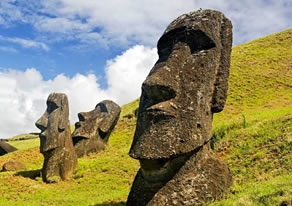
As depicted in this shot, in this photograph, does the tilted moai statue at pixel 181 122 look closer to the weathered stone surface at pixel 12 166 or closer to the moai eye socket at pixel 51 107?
the moai eye socket at pixel 51 107

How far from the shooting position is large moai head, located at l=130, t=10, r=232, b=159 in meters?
9.00

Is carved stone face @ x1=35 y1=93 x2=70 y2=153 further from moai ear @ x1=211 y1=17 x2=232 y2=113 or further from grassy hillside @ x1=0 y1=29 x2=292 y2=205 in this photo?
moai ear @ x1=211 y1=17 x2=232 y2=113

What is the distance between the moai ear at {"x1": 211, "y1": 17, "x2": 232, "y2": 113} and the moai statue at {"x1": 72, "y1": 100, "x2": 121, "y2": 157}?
1737 cm

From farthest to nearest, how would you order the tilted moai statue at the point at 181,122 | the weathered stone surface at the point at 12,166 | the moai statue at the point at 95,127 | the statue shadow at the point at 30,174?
the moai statue at the point at 95,127 < the weathered stone surface at the point at 12,166 < the statue shadow at the point at 30,174 < the tilted moai statue at the point at 181,122

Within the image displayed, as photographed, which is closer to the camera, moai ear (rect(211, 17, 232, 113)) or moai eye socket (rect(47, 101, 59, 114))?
moai ear (rect(211, 17, 232, 113))

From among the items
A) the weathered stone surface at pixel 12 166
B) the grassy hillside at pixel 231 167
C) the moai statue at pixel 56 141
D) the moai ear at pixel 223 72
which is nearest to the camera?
the grassy hillside at pixel 231 167

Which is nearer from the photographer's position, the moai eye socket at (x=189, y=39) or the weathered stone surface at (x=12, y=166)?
the moai eye socket at (x=189, y=39)

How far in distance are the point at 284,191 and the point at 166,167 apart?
2.49m

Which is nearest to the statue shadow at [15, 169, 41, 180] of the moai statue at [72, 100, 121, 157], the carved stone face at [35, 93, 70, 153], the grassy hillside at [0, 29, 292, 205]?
the grassy hillside at [0, 29, 292, 205]

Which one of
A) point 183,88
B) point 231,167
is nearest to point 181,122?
point 183,88

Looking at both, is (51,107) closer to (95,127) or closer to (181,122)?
(95,127)

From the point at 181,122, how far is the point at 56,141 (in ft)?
42.0

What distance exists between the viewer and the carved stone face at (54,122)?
20625 mm

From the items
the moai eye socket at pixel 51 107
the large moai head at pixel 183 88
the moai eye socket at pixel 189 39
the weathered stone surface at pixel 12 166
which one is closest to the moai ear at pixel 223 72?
the large moai head at pixel 183 88
